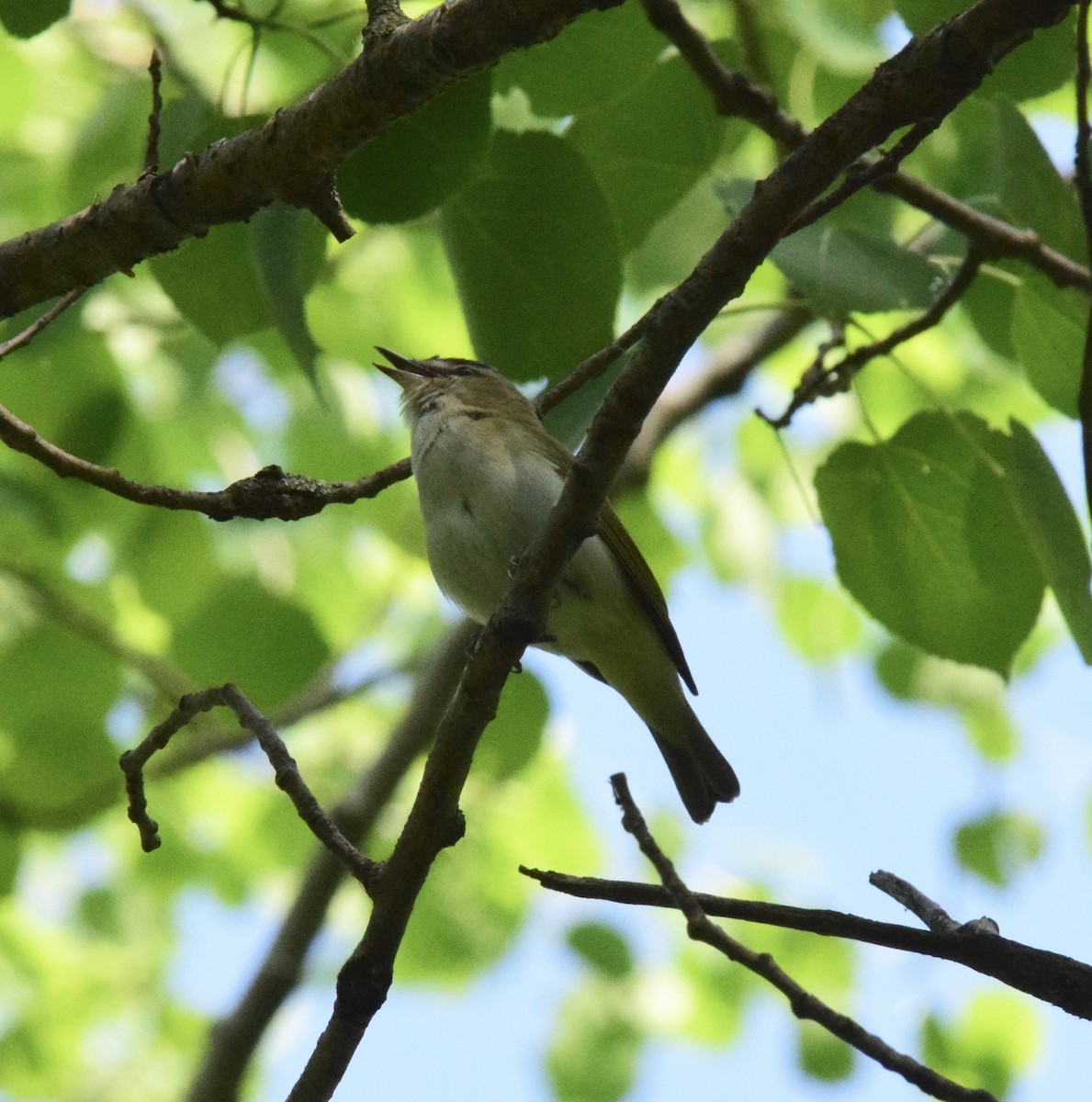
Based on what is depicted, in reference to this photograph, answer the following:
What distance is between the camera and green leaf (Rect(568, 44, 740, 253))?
314 cm

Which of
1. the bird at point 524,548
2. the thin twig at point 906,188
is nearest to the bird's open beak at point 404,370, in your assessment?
the bird at point 524,548

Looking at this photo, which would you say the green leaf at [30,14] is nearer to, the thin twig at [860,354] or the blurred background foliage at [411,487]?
the blurred background foliage at [411,487]

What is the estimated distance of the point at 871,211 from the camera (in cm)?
330

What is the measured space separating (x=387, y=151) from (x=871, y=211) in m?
1.28

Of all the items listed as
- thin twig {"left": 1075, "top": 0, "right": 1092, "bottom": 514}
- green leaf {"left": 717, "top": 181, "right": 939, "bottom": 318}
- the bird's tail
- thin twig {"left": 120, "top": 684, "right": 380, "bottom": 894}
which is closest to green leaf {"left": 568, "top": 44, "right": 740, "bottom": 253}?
green leaf {"left": 717, "top": 181, "right": 939, "bottom": 318}

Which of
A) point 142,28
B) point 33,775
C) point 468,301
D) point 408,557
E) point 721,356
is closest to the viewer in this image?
point 468,301

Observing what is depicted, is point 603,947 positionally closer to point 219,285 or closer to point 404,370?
point 404,370

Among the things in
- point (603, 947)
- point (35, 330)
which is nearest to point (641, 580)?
point (35, 330)

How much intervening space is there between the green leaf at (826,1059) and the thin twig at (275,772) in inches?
122

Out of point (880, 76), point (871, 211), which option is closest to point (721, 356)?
point (871, 211)

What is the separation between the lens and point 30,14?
8.41ft

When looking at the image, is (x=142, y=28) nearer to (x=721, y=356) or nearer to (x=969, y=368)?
(x=721, y=356)

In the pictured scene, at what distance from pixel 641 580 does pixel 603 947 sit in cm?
224

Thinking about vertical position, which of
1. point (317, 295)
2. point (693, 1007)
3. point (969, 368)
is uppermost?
point (969, 368)
